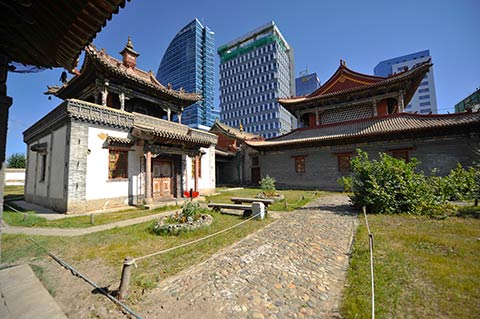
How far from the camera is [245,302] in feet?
8.89

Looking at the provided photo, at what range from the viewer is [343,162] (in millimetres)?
16141

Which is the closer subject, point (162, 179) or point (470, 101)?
point (162, 179)

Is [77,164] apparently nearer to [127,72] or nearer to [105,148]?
[105,148]

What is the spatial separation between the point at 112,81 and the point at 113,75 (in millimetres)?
521

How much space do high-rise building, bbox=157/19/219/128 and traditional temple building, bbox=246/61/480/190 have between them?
62854 millimetres

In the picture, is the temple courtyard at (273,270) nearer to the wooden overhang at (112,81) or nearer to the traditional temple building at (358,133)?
the wooden overhang at (112,81)

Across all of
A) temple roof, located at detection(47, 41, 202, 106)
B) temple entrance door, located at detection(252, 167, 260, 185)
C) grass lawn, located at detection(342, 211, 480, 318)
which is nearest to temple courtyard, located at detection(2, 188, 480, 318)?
grass lawn, located at detection(342, 211, 480, 318)

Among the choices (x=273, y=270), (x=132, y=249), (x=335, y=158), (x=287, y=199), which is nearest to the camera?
(x=273, y=270)

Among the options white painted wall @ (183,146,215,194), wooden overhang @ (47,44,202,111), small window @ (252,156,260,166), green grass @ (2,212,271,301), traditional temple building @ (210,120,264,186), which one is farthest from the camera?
traditional temple building @ (210,120,264,186)

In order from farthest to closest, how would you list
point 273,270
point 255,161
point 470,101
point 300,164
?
point 470,101
point 255,161
point 300,164
point 273,270

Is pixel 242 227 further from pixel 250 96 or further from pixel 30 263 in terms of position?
pixel 250 96

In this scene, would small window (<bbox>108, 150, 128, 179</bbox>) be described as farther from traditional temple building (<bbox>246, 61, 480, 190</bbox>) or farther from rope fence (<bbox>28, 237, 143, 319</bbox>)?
traditional temple building (<bbox>246, 61, 480, 190</bbox>)

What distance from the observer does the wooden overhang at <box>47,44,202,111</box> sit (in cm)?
1070

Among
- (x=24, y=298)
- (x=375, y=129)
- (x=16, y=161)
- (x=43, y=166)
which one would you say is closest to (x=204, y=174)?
(x=43, y=166)
